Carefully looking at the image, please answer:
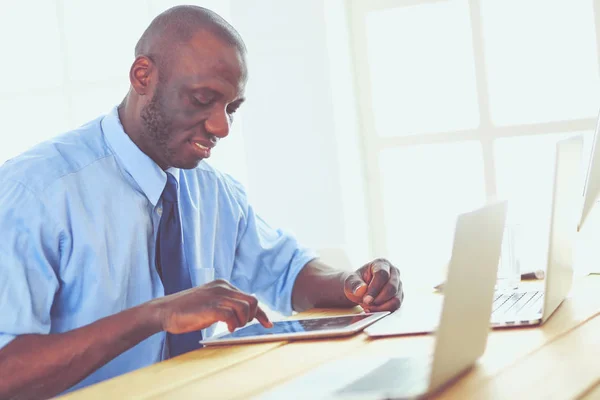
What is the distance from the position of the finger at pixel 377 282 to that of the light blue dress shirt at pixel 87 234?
0.40 m

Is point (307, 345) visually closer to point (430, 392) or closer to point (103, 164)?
point (430, 392)

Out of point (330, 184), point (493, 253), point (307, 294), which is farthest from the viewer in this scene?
point (330, 184)

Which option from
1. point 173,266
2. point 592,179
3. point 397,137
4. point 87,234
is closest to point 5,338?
point 87,234

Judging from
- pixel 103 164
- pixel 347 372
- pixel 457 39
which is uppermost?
pixel 457 39

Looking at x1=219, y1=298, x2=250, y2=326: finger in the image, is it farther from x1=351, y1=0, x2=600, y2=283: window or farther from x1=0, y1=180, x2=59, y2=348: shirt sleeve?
x1=351, y1=0, x2=600, y2=283: window

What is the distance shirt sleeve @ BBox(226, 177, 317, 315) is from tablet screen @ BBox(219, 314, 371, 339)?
421 millimetres

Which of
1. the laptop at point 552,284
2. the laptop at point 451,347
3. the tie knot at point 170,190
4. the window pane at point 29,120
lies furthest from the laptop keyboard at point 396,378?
the window pane at point 29,120

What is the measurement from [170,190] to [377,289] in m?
0.48

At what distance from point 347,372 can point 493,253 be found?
24cm

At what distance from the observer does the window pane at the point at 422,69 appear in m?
3.04

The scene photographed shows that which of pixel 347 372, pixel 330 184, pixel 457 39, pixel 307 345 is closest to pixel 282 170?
pixel 330 184

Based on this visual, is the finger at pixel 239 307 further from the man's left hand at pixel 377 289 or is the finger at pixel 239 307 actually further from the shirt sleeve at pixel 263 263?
the shirt sleeve at pixel 263 263

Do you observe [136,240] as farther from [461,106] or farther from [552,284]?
[461,106]

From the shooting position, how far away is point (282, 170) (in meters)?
3.04
